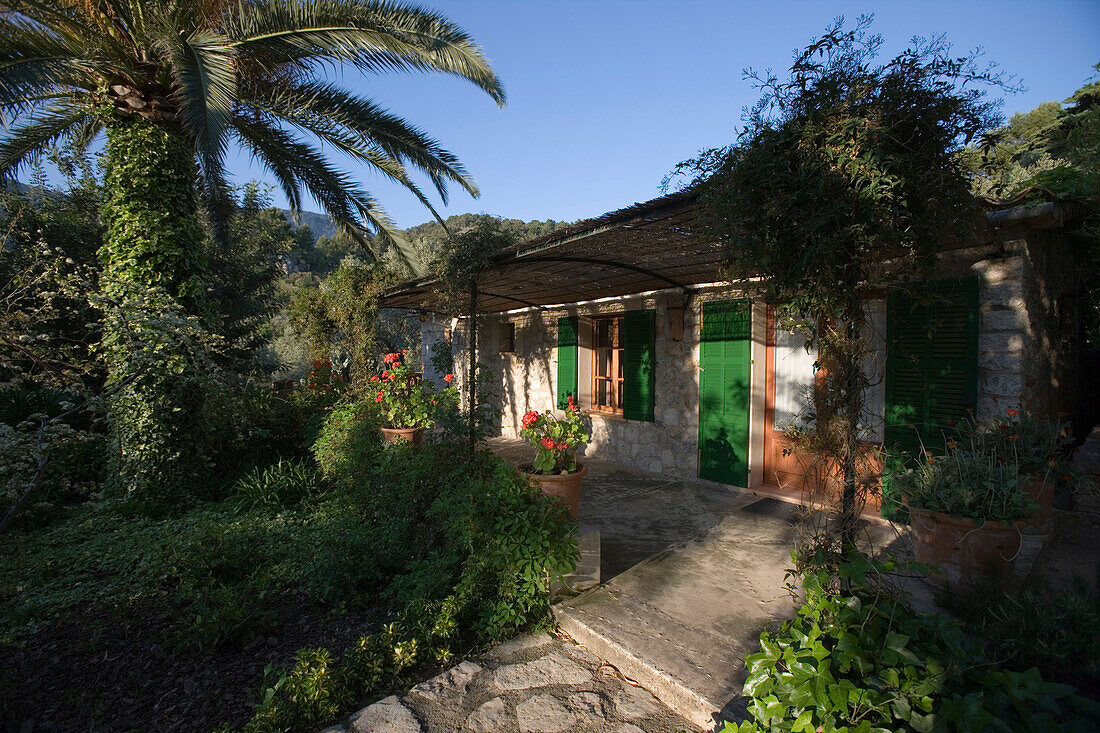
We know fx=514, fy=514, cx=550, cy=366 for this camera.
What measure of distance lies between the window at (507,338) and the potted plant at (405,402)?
2.62m

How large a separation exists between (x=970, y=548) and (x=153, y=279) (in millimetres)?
6792

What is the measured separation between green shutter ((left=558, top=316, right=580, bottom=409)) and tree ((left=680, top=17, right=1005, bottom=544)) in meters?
5.33

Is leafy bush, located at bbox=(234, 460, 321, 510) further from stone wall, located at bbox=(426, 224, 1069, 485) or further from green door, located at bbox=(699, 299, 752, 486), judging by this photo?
green door, located at bbox=(699, 299, 752, 486)

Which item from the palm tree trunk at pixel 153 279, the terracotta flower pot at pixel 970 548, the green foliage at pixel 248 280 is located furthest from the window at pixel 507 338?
the terracotta flower pot at pixel 970 548

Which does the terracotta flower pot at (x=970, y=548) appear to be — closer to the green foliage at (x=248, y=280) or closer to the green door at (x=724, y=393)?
the green door at (x=724, y=393)

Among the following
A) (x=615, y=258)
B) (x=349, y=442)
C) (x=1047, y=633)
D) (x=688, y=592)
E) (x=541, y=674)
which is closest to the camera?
(x=1047, y=633)

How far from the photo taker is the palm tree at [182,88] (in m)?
4.23

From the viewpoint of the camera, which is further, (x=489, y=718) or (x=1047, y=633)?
(x=489, y=718)

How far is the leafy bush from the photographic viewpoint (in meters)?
5.07

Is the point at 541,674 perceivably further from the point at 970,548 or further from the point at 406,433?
the point at 406,433

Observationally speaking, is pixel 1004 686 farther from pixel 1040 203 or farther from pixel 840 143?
pixel 1040 203

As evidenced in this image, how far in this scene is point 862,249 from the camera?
2.12 meters

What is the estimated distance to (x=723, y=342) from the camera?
18.9 ft

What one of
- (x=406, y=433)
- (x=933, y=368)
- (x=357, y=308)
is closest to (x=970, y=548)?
(x=933, y=368)
